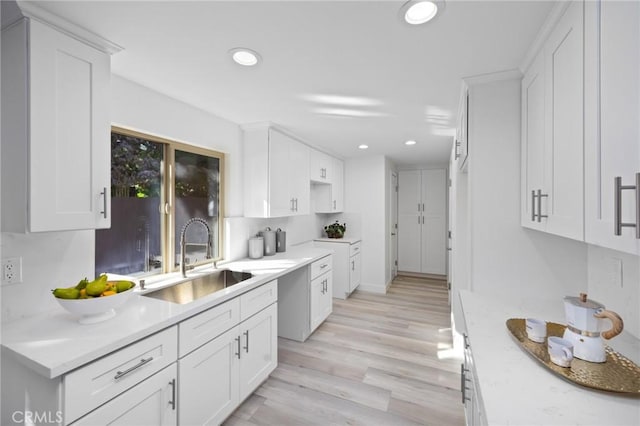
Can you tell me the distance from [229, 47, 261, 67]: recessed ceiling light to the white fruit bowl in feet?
4.62

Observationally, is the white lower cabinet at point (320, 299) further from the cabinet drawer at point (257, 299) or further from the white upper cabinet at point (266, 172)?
the white upper cabinet at point (266, 172)

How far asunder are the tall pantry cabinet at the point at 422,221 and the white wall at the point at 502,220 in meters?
3.93

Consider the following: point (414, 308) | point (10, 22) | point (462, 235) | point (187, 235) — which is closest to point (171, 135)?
point (187, 235)

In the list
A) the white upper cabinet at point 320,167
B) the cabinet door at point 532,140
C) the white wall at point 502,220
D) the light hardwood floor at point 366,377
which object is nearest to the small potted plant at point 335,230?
the white upper cabinet at point 320,167

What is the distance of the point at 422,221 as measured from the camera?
5688mm

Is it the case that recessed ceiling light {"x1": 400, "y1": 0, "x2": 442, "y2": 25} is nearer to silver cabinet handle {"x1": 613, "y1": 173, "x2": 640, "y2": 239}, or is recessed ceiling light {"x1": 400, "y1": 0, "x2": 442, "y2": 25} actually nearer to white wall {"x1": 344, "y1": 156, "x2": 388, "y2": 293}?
silver cabinet handle {"x1": 613, "y1": 173, "x2": 640, "y2": 239}

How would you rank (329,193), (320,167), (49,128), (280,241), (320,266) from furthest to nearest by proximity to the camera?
1. (329,193)
2. (320,167)
3. (280,241)
4. (320,266)
5. (49,128)

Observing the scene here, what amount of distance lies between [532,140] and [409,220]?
14.5ft

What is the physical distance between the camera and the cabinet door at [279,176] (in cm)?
293

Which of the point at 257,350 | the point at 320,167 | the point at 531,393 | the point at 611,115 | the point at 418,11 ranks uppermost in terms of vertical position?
the point at 418,11

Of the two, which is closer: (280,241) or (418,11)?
(418,11)

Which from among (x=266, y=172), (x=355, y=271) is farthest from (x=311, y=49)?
(x=355, y=271)

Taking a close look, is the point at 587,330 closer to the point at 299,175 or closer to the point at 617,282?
the point at 617,282

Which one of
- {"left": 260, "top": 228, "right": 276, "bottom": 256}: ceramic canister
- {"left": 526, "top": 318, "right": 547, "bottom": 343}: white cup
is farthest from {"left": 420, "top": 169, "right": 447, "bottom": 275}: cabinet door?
{"left": 526, "top": 318, "right": 547, "bottom": 343}: white cup
